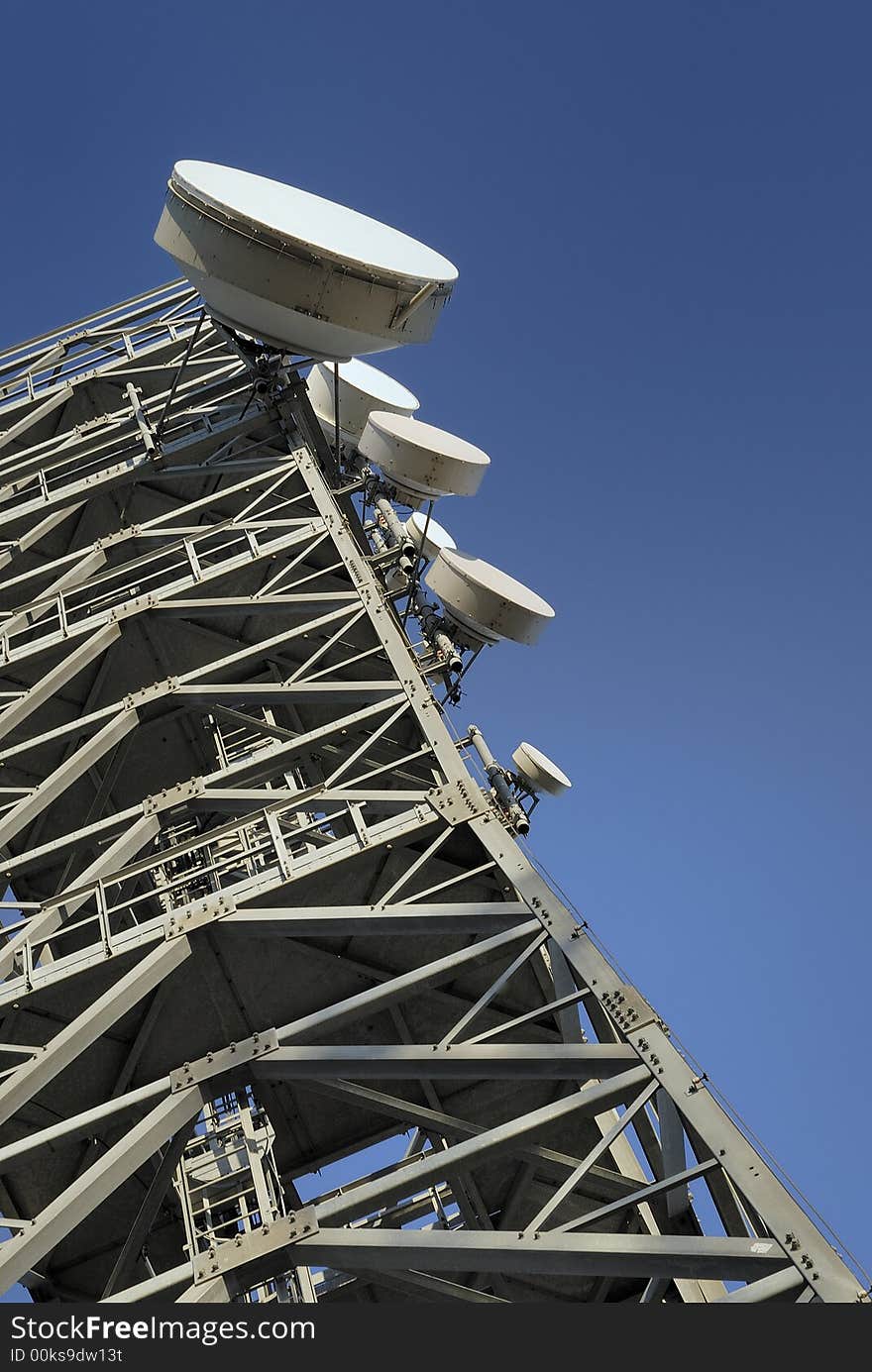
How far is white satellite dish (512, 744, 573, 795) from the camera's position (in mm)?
21500

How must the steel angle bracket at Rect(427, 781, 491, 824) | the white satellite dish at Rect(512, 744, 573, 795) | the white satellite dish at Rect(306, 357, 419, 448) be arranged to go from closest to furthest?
the steel angle bracket at Rect(427, 781, 491, 824) → the white satellite dish at Rect(512, 744, 573, 795) → the white satellite dish at Rect(306, 357, 419, 448)

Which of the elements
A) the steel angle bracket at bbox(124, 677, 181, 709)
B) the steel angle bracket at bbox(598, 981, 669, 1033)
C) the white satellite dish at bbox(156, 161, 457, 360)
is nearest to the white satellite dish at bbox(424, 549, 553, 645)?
the white satellite dish at bbox(156, 161, 457, 360)

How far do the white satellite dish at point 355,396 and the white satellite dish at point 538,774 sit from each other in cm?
948

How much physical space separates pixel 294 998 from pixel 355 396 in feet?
53.3

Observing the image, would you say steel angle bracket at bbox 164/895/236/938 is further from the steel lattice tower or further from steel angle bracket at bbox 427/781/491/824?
steel angle bracket at bbox 427/781/491/824

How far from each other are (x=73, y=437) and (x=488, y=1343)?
2208cm

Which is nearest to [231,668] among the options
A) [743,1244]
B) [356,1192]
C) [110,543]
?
[110,543]

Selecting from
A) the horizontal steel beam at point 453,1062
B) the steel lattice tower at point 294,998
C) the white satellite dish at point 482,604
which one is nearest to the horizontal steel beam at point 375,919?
the steel lattice tower at point 294,998

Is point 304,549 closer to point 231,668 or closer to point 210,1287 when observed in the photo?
point 231,668

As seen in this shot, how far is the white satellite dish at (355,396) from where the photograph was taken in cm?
2900

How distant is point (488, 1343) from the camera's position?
10.6 metres

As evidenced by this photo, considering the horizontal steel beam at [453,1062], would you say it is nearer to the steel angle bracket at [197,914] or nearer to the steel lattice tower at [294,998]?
the steel lattice tower at [294,998]

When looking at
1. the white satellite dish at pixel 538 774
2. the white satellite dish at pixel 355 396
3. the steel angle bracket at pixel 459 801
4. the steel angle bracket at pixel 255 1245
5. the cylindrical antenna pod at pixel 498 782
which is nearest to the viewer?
the steel angle bracket at pixel 255 1245

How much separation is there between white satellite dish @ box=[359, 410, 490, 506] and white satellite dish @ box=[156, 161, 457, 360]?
1770 millimetres
